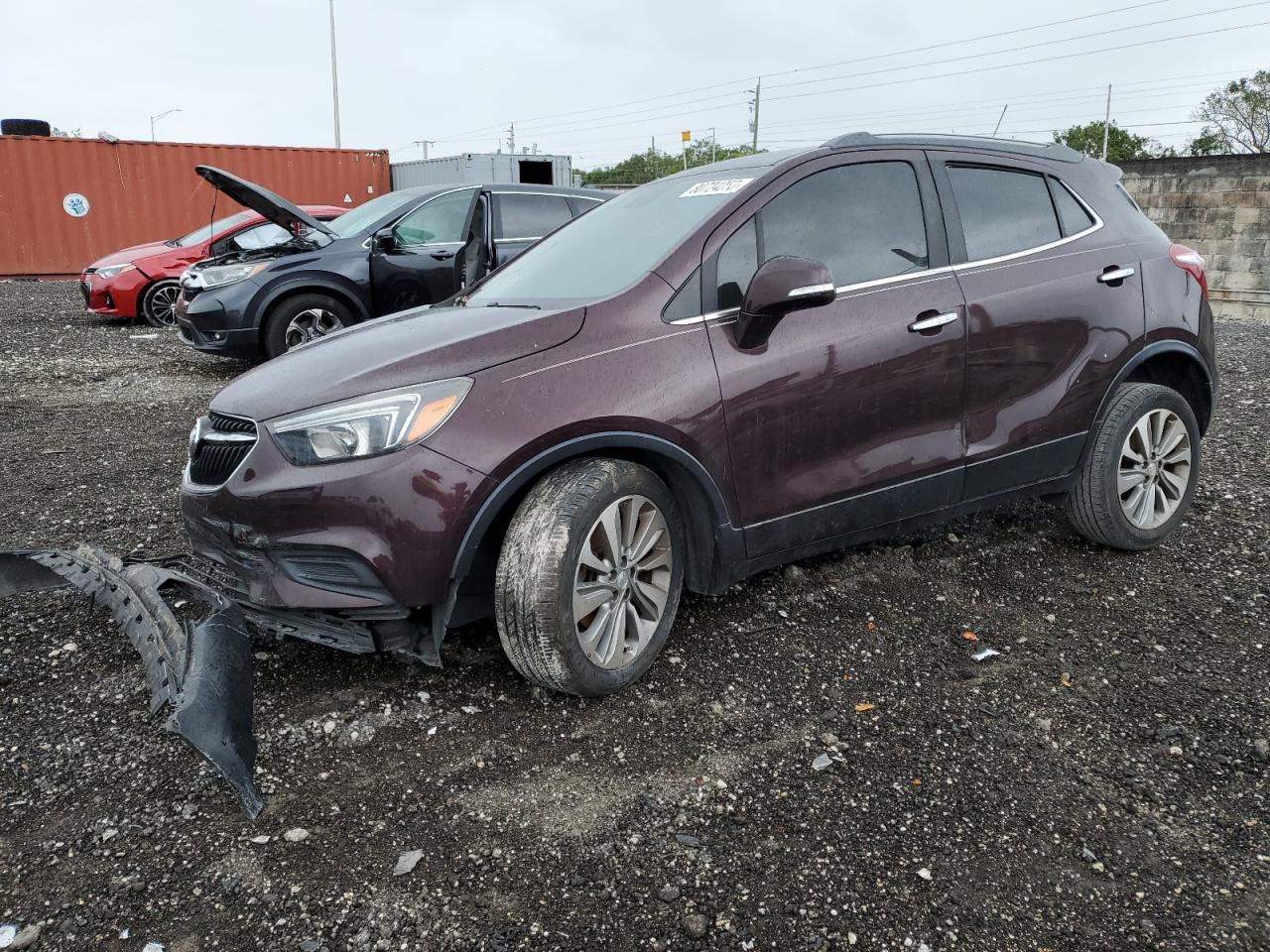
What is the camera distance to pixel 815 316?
10.6 feet

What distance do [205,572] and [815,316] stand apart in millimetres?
2181

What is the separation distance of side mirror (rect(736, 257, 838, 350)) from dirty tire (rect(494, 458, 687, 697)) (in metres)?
0.60

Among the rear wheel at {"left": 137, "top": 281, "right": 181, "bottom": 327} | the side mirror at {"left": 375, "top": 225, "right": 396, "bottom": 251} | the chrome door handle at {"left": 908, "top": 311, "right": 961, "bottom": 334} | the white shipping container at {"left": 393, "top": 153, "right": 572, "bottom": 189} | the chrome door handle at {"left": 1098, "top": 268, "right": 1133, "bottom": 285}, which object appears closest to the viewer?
the chrome door handle at {"left": 908, "top": 311, "right": 961, "bottom": 334}

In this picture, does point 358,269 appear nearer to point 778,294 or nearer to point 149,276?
A: point 149,276

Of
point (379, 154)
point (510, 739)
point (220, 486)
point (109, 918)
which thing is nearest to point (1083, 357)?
point (510, 739)

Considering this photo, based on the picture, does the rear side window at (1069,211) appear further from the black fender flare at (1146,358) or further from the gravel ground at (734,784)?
the gravel ground at (734,784)

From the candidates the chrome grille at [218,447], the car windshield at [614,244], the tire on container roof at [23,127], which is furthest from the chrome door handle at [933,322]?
the tire on container roof at [23,127]

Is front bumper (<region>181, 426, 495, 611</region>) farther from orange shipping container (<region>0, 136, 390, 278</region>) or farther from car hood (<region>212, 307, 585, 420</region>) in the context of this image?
orange shipping container (<region>0, 136, 390, 278</region>)

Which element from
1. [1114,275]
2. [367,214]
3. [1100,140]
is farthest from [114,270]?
[1100,140]

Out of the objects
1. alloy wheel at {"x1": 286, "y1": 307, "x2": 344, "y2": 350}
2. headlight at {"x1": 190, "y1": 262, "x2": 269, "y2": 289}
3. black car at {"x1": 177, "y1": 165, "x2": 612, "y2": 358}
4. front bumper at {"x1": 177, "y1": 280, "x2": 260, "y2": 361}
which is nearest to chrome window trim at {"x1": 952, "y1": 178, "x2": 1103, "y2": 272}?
black car at {"x1": 177, "y1": 165, "x2": 612, "y2": 358}

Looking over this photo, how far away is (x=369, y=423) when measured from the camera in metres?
2.71

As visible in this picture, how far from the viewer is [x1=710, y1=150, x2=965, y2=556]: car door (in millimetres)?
3158

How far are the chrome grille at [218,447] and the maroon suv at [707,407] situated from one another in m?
0.01

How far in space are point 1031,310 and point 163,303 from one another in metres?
11.4
